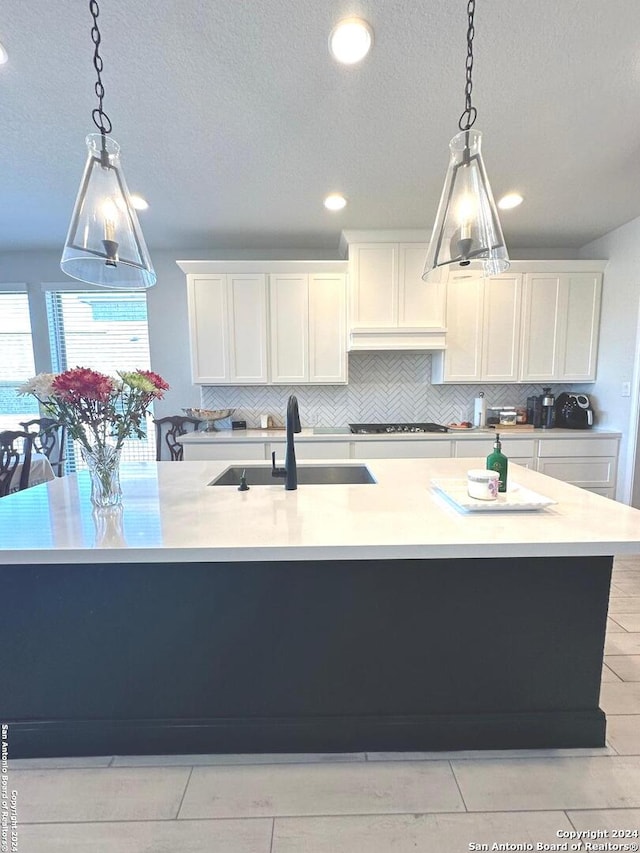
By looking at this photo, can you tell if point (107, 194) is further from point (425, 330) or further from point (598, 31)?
point (425, 330)

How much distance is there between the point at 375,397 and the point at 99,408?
297cm

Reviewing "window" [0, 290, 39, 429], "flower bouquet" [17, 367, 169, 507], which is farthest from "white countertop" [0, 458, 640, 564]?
"window" [0, 290, 39, 429]

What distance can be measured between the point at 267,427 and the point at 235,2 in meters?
2.93

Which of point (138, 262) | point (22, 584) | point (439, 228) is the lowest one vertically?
point (22, 584)

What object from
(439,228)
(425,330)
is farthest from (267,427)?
(439,228)

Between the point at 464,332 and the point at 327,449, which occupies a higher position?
the point at 464,332

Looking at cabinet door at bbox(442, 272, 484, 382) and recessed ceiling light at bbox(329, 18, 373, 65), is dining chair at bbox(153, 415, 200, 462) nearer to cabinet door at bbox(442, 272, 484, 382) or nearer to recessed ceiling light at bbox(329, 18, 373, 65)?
cabinet door at bbox(442, 272, 484, 382)

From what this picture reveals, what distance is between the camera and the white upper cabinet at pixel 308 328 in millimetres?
3475

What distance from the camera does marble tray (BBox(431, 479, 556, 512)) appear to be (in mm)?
1302

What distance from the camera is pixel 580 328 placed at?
11.6 feet

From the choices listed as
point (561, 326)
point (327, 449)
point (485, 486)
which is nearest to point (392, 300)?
point (327, 449)

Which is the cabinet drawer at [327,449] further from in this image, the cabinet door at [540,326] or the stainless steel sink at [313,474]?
the cabinet door at [540,326]

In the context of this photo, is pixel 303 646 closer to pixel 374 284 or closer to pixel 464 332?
pixel 374 284

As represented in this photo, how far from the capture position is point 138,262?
141 centimetres
